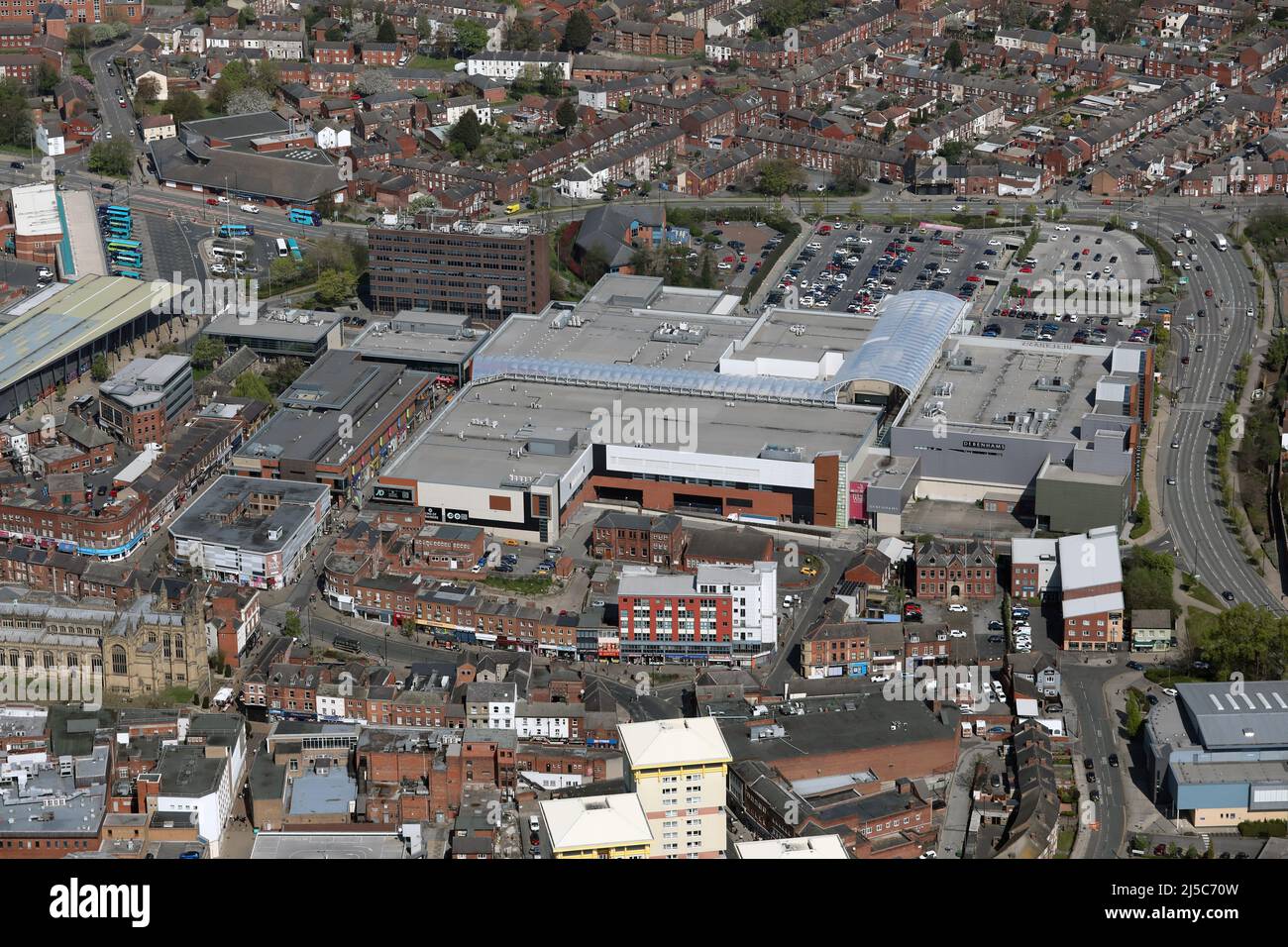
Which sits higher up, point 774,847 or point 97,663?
point 774,847

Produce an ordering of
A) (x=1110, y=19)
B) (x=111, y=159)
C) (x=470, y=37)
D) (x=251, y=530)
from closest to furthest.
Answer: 1. (x=251, y=530)
2. (x=111, y=159)
3. (x=470, y=37)
4. (x=1110, y=19)

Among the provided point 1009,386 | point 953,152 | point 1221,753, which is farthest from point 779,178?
point 1221,753

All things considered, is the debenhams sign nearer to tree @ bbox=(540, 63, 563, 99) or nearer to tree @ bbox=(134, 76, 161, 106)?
tree @ bbox=(540, 63, 563, 99)

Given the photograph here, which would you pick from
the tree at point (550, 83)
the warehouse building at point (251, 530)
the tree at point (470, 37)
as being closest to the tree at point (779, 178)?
the tree at point (550, 83)

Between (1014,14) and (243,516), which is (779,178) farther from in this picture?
(243,516)

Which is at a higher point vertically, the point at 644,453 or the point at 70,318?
the point at 70,318

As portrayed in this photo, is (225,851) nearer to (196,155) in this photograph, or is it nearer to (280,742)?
(280,742)
